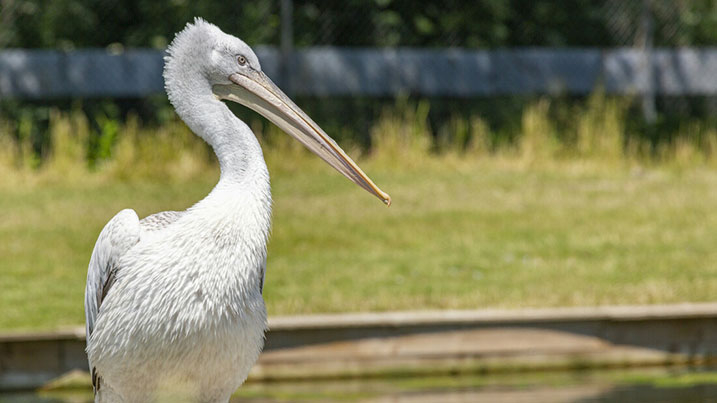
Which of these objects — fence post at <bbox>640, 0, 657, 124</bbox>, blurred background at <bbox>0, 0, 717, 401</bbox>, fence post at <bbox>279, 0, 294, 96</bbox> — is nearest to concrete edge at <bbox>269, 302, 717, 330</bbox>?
blurred background at <bbox>0, 0, 717, 401</bbox>

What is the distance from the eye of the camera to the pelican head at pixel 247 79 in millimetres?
3916

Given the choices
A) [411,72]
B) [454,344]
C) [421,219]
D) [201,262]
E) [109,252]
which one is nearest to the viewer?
[201,262]

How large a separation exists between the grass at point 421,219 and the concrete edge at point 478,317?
50cm

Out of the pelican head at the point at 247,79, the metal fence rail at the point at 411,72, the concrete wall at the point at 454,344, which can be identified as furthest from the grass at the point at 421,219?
the pelican head at the point at 247,79

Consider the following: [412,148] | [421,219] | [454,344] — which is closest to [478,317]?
[454,344]

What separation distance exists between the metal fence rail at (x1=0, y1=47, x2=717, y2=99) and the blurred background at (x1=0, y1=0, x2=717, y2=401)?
2 cm

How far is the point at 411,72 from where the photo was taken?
12.2 metres

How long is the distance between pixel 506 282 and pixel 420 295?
640 mm

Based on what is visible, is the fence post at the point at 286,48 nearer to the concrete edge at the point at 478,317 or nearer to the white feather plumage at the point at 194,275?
the concrete edge at the point at 478,317

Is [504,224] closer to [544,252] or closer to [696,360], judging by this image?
[544,252]

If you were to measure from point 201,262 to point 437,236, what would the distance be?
5.06 metres

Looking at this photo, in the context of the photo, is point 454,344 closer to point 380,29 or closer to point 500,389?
point 500,389

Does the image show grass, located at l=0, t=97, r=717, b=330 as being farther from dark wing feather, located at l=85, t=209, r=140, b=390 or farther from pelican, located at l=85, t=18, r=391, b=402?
pelican, located at l=85, t=18, r=391, b=402

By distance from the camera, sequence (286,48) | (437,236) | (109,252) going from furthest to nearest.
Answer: (286,48)
(437,236)
(109,252)
